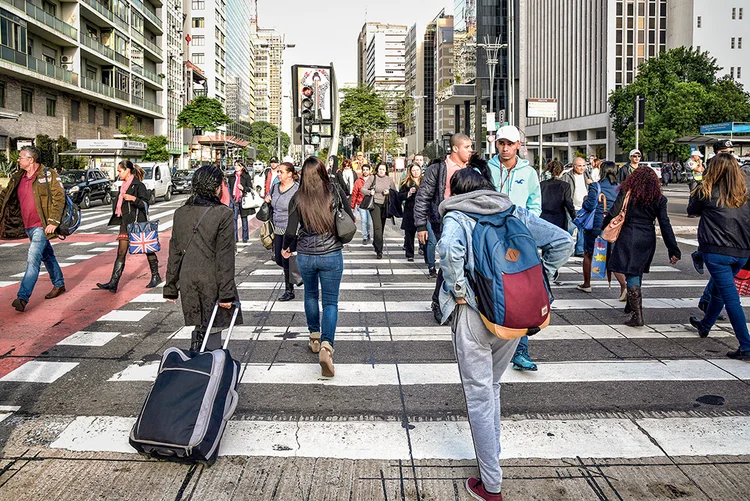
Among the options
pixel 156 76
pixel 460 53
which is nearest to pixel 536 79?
pixel 460 53

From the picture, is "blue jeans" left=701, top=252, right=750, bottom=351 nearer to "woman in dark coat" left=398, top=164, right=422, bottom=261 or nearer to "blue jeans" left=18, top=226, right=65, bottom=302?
"woman in dark coat" left=398, top=164, right=422, bottom=261

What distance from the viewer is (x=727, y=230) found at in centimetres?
631

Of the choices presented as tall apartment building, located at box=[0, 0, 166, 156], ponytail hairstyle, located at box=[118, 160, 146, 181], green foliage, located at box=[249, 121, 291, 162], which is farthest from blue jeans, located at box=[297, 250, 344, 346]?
green foliage, located at box=[249, 121, 291, 162]

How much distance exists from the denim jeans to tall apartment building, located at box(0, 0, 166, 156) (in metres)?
36.9

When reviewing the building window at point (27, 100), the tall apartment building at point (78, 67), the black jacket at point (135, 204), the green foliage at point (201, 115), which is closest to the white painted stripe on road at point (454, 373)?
the black jacket at point (135, 204)

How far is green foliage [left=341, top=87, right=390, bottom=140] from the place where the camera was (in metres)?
55.3

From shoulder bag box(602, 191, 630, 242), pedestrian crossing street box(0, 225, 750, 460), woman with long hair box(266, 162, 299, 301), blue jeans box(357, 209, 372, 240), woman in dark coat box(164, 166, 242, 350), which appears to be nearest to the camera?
pedestrian crossing street box(0, 225, 750, 460)

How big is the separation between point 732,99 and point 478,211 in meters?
66.6

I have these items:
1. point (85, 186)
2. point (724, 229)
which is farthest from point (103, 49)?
point (724, 229)

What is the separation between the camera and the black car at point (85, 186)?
28.4 m

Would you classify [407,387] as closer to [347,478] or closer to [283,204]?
[347,478]

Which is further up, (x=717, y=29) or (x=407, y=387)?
(x=717, y=29)

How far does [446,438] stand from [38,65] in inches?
1632

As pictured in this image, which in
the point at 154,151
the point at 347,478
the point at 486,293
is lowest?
the point at 347,478
